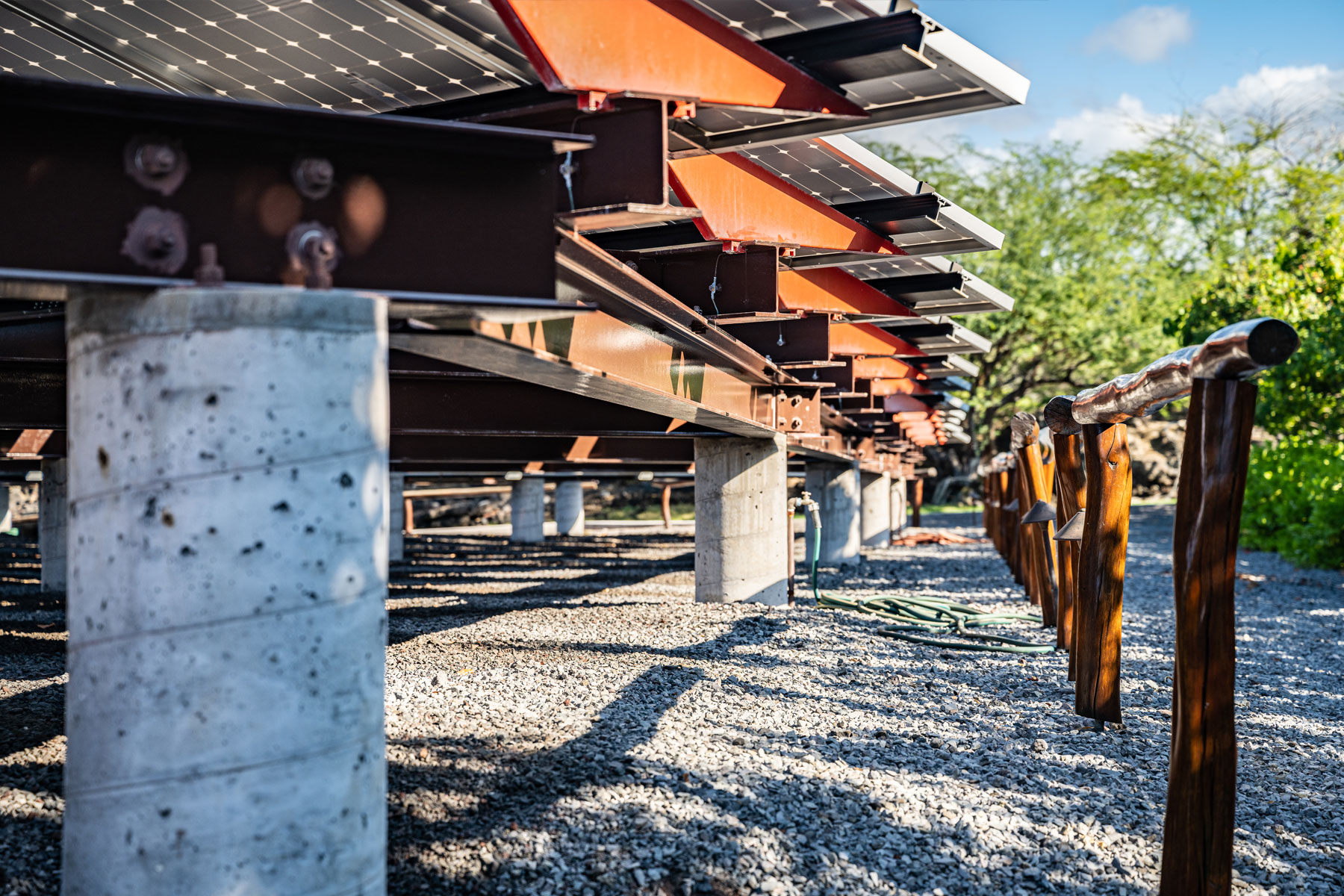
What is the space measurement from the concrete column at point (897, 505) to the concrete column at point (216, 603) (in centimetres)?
2565

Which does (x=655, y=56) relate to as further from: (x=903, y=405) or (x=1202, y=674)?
(x=903, y=405)

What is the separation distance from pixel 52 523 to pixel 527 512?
37.9 feet

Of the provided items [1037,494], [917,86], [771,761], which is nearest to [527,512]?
[1037,494]

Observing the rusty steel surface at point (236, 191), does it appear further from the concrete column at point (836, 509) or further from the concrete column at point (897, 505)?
the concrete column at point (897, 505)

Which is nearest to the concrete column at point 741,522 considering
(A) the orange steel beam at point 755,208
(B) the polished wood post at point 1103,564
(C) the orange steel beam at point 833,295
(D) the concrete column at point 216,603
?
(C) the orange steel beam at point 833,295

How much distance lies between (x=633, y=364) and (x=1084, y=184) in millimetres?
36231

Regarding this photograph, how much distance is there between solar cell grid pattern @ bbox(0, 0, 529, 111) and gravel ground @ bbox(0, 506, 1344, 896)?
307 centimetres

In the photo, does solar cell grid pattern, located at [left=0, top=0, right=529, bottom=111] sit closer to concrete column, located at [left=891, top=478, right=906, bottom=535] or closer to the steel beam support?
the steel beam support

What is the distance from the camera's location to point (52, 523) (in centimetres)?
1252

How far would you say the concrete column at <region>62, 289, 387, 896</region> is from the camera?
111 inches

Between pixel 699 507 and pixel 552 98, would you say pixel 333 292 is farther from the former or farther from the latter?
pixel 699 507

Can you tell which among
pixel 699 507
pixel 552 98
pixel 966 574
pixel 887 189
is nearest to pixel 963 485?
pixel 966 574

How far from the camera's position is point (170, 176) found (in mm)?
3182

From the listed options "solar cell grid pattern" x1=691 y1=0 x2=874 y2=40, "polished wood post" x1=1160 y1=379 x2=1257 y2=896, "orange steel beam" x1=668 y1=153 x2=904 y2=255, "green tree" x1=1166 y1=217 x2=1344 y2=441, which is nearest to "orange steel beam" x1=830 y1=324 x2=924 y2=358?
"orange steel beam" x1=668 y1=153 x2=904 y2=255
